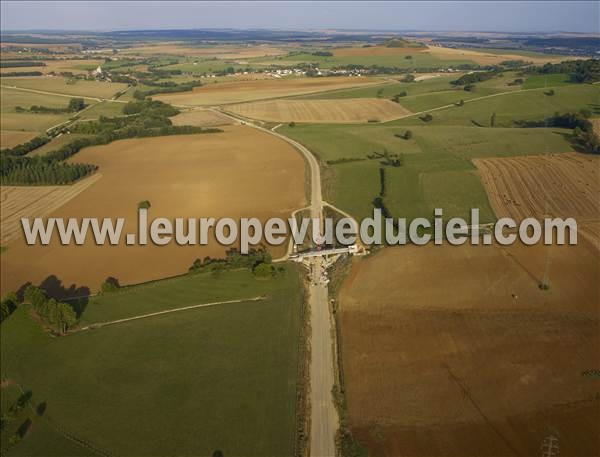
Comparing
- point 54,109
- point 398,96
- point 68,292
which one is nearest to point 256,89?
point 398,96

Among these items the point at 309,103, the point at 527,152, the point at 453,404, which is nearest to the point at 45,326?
the point at 453,404

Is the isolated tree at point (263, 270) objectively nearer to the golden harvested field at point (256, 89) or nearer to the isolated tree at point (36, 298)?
the isolated tree at point (36, 298)

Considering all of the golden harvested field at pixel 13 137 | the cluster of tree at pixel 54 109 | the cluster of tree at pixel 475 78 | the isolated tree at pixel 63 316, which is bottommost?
the isolated tree at pixel 63 316

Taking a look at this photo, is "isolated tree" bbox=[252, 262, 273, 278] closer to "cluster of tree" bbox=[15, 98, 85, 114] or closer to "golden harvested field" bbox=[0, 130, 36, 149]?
"golden harvested field" bbox=[0, 130, 36, 149]

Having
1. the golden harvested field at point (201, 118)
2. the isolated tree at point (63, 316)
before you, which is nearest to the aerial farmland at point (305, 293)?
the isolated tree at point (63, 316)

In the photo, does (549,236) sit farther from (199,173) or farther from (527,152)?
(199,173)

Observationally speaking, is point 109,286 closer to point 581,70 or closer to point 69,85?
point 581,70
